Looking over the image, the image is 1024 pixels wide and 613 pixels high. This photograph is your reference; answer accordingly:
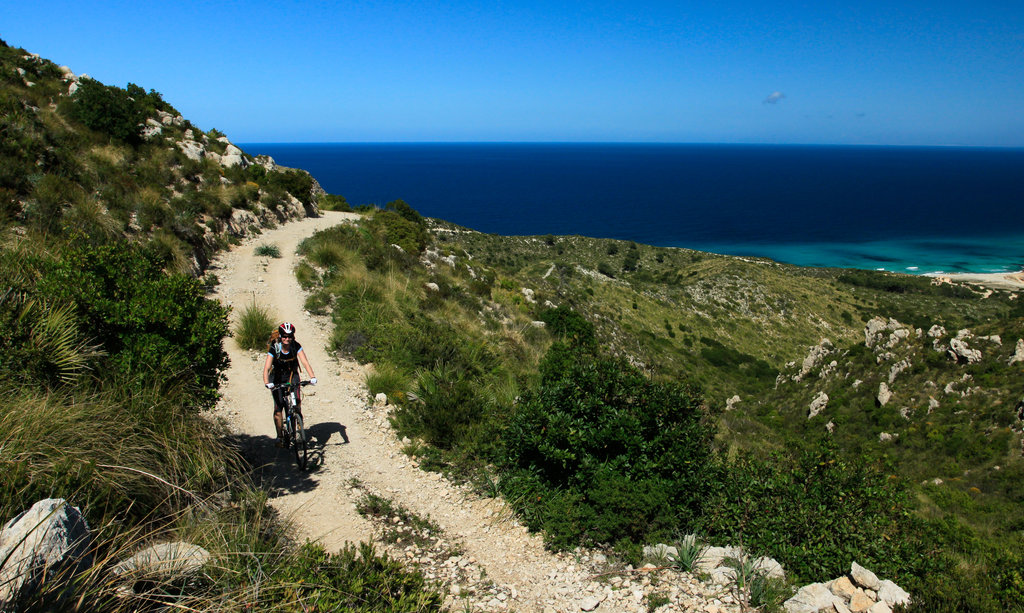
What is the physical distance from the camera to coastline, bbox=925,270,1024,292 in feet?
228

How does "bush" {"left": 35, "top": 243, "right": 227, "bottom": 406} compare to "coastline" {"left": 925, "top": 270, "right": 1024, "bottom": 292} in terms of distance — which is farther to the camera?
"coastline" {"left": 925, "top": 270, "right": 1024, "bottom": 292}

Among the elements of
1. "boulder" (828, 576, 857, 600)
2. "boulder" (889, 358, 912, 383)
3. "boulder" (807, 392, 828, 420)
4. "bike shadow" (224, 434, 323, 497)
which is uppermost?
"boulder" (828, 576, 857, 600)

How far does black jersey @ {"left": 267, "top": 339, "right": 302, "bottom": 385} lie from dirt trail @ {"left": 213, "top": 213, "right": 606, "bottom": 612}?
116cm

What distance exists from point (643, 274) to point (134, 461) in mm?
62210

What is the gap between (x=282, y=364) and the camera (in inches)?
263

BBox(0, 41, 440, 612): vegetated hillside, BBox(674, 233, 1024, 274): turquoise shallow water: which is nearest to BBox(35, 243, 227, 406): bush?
BBox(0, 41, 440, 612): vegetated hillside

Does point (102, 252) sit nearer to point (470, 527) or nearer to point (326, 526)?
point (326, 526)

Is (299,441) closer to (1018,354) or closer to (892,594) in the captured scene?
(892,594)

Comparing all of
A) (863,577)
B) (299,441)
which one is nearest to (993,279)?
(863,577)

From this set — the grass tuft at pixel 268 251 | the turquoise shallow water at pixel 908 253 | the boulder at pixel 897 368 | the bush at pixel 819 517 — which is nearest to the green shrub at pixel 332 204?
the grass tuft at pixel 268 251

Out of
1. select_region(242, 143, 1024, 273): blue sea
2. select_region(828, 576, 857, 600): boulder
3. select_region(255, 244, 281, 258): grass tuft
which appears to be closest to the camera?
select_region(828, 576, 857, 600): boulder

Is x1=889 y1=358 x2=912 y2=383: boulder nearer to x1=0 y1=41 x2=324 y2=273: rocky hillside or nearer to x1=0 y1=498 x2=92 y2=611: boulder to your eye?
x1=0 y1=498 x2=92 y2=611: boulder

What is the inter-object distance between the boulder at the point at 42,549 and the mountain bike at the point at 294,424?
332cm

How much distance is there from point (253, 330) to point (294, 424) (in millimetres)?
4850
